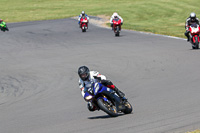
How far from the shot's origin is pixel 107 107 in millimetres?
8602

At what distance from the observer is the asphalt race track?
8.33 m

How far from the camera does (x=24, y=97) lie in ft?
41.5

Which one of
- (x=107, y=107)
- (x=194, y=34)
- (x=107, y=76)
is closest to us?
(x=107, y=107)

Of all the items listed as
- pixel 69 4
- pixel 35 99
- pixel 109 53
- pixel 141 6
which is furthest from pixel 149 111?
pixel 69 4

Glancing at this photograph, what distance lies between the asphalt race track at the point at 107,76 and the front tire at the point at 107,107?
0.14 metres

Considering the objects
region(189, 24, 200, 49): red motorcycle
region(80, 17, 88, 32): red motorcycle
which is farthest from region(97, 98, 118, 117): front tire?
region(80, 17, 88, 32): red motorcycle

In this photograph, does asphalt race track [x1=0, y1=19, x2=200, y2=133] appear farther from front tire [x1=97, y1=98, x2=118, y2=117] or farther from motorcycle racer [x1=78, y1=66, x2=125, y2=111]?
motorcycle racer [x1=78, y1=66, x2=125, y2=111]

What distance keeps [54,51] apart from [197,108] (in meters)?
14.2

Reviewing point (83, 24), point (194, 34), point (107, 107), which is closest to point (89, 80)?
point (107, 107)

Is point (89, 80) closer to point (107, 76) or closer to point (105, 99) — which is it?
point (105, 99)

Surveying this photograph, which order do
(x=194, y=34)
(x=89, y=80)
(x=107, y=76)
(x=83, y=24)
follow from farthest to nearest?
(x=83, y=24) < (x=194, y=34) < (x=107, y=76) < (x=89, y=80)

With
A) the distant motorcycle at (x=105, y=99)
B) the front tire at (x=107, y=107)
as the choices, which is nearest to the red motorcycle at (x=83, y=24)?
the distant motorcycle at (x=105, y=99)

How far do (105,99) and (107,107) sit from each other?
0.55 ft

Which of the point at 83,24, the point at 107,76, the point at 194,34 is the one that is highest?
the point at 83,24
